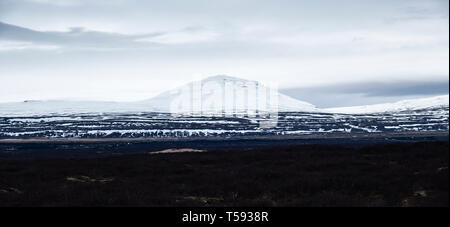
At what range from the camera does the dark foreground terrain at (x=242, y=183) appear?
2011 cm

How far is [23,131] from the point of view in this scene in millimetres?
167125

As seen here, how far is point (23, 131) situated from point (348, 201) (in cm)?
16369

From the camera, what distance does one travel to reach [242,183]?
80.6ft

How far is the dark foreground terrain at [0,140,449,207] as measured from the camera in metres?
20.1
